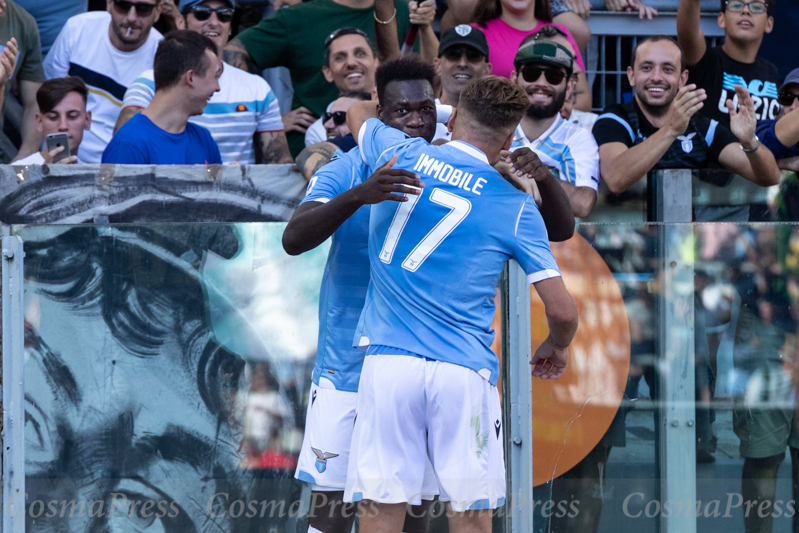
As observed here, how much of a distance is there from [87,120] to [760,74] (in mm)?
4165

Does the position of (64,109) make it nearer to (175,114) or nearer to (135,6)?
(175,114)

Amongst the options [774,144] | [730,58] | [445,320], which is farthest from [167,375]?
[730,58]

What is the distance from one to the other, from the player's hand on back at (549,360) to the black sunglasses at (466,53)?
234 centimetres

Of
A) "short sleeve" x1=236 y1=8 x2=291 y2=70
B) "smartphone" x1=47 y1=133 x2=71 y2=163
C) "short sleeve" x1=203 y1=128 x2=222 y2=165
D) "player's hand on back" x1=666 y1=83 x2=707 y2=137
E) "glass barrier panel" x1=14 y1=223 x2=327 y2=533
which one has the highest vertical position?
"short sleeve" x1=236 y1=8 x2=291 y2=70

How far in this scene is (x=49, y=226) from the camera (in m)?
3.81

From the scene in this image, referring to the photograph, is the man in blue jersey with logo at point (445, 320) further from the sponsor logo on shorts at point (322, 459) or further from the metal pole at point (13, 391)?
the metal pole at point (13, 391)

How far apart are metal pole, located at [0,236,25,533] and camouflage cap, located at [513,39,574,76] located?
9.04ft

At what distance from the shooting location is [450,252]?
312 cm

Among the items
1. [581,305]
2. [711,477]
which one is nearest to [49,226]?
[581,305]

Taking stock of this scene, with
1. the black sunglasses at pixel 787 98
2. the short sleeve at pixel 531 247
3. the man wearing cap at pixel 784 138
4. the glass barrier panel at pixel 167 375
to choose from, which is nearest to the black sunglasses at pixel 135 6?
the glass barrier panel at pixel 167 375

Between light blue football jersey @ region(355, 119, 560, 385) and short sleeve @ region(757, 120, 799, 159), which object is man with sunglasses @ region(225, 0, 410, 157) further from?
light blue football jersey @ region(355, 119, 560, 385)

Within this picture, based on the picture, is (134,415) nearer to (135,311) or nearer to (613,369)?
(135,311)

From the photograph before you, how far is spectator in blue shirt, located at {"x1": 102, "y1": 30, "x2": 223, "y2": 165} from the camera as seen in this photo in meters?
4.71

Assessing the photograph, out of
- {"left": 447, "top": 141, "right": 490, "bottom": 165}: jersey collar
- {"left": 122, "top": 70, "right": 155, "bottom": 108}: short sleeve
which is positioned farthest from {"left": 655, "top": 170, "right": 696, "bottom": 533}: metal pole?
{"left": 122, "top": 70, "right": 155, "bottom": 108}: short sleeve
